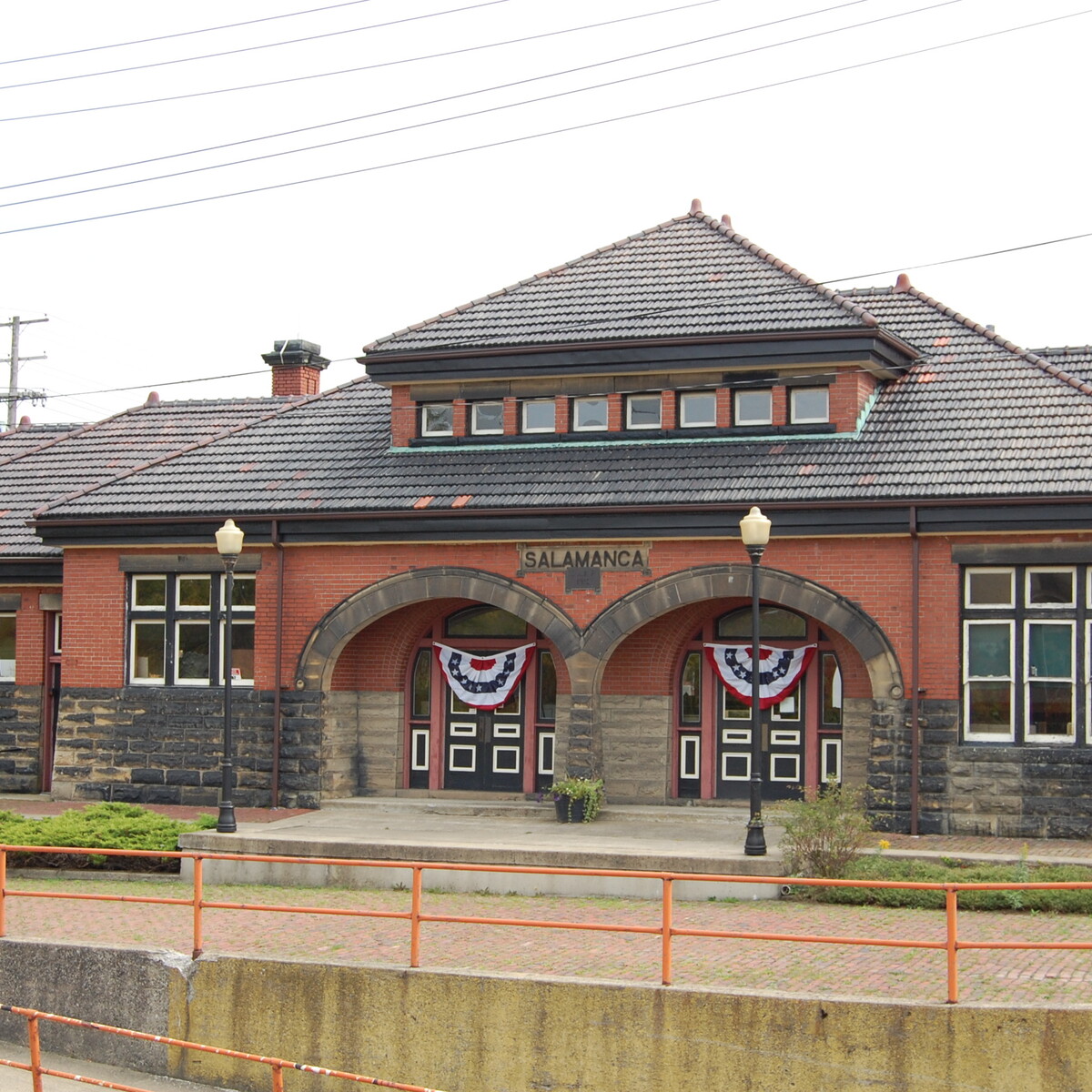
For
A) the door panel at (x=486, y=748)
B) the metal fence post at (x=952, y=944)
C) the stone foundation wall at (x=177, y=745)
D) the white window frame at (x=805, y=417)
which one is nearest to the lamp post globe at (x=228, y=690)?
the stone foundation wall at (x=177, y=745)

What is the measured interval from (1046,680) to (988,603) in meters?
1.12

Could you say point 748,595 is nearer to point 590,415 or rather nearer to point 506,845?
point 590,415

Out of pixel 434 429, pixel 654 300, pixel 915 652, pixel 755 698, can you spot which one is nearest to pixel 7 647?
pixel 434 429

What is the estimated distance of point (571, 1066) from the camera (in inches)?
496

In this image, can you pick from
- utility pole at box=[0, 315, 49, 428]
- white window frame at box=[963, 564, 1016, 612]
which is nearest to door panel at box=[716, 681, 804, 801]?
white window frame at box=[963, 564, 1016, 612]

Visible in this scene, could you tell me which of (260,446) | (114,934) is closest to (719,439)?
(260,446)

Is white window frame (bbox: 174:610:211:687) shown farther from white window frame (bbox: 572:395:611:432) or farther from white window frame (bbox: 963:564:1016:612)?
white window frame (bbox: 963:564:1016:612)

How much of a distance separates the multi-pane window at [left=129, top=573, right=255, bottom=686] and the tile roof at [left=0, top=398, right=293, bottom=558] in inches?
122

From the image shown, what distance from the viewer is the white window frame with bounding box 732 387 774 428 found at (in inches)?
864

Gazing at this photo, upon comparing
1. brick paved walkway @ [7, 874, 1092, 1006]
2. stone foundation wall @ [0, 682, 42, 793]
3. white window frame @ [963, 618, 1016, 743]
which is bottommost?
brick paved walkway @ [7, 874, 1092, 1006]

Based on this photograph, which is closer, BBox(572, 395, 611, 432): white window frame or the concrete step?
the concrete step

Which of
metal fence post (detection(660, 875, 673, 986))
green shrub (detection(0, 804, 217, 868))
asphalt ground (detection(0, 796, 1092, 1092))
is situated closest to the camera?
metal fence post (detection(660, 875, 673, 986))

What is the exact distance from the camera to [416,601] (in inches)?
872

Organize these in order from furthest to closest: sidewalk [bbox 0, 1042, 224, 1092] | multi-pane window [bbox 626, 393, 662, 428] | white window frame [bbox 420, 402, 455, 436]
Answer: white window frame [bbox 420, 402, 455, 436] < multi-pane window [bbox 626, 393, 662, 428] < sidewalk [bbox 0, 1042, 224, 1092]
